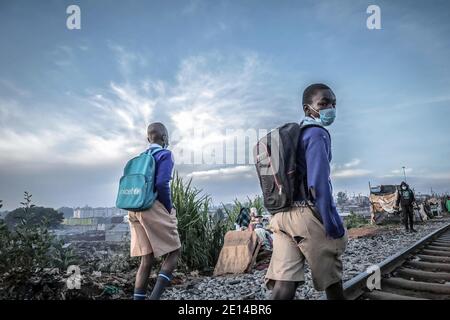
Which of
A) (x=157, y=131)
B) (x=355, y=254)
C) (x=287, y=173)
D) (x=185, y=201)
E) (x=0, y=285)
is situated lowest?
(x=355, y=254)

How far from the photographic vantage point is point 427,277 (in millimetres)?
4219

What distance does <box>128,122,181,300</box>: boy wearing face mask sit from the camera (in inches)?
108

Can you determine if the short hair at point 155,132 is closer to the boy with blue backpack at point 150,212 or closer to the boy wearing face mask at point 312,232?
the boy with blue backpack at point 150,212

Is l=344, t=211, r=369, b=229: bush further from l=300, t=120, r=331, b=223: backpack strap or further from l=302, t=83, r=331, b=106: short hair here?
l=300, t=120, r=331, b=223: backpack strap

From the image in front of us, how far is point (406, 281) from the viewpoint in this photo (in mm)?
3826

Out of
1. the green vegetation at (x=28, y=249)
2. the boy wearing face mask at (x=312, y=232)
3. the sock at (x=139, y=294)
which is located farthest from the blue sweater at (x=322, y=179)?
the green vegetation at (x=28, y=249)

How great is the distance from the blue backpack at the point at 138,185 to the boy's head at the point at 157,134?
0.83 ft

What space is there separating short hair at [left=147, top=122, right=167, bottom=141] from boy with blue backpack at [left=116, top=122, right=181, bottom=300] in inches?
9.2

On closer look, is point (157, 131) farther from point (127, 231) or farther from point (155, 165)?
point (127, 231)

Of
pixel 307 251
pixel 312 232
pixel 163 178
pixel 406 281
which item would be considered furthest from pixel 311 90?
pixel 406 281

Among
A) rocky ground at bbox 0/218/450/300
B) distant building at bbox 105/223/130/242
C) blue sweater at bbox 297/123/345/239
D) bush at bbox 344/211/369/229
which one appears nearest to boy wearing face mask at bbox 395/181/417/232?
bush at bbox 344/211/369/229
